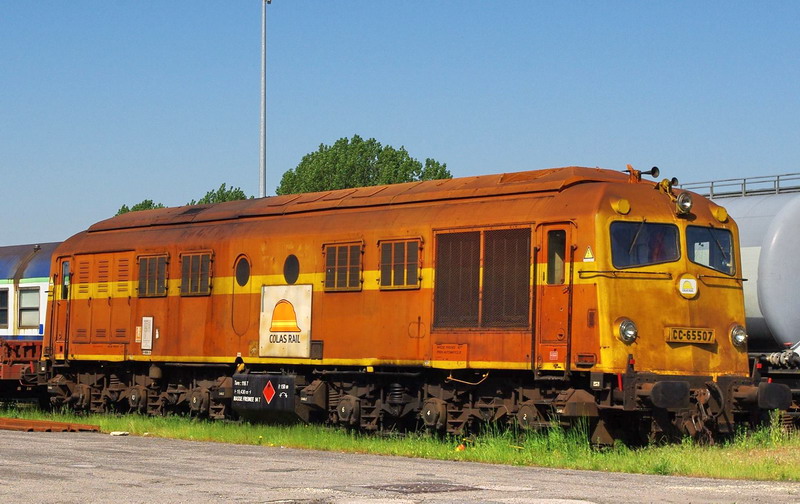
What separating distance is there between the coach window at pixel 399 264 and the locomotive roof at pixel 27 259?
41.3 ft

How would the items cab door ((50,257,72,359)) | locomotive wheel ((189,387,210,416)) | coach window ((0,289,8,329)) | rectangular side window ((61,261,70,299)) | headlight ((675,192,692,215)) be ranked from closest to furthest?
headlight ((675,192,692,215))
locomotive wheel ((189,387,210,416))
cab door ((50,257,72,359))
rectangular side window ((61,261,70,299))
coach window ((0,289,8,329))

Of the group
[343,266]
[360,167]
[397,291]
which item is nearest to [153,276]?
[343,266]

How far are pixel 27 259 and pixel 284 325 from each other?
11522 millimetres

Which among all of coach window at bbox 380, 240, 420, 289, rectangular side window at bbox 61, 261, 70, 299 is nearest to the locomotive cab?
coach window at bbox 380, 240, 420, 289

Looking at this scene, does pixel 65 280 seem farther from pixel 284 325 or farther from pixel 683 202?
pixel 683 202

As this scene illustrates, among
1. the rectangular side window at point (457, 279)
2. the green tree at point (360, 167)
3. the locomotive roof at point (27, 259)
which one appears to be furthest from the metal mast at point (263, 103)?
the green tree at point (360, 167)

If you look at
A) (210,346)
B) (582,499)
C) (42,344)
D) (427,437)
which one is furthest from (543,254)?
(42,344)

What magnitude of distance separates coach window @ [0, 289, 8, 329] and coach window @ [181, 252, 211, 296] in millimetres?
8624

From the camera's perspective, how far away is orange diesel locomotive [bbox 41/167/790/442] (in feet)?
56.5

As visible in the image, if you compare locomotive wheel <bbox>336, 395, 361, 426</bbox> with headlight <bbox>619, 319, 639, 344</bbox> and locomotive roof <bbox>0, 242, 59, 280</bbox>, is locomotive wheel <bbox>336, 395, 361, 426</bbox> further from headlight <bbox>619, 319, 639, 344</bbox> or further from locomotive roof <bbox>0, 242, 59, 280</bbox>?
locomotive roof <bbox>0, 242, 59, 280</bbox>

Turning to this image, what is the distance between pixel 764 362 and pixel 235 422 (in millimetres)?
9465

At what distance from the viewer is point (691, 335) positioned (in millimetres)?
17531

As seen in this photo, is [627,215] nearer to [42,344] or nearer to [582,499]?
[582,499]

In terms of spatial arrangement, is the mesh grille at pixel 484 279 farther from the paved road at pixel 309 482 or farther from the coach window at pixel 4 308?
the coach window at pixel 4 308
